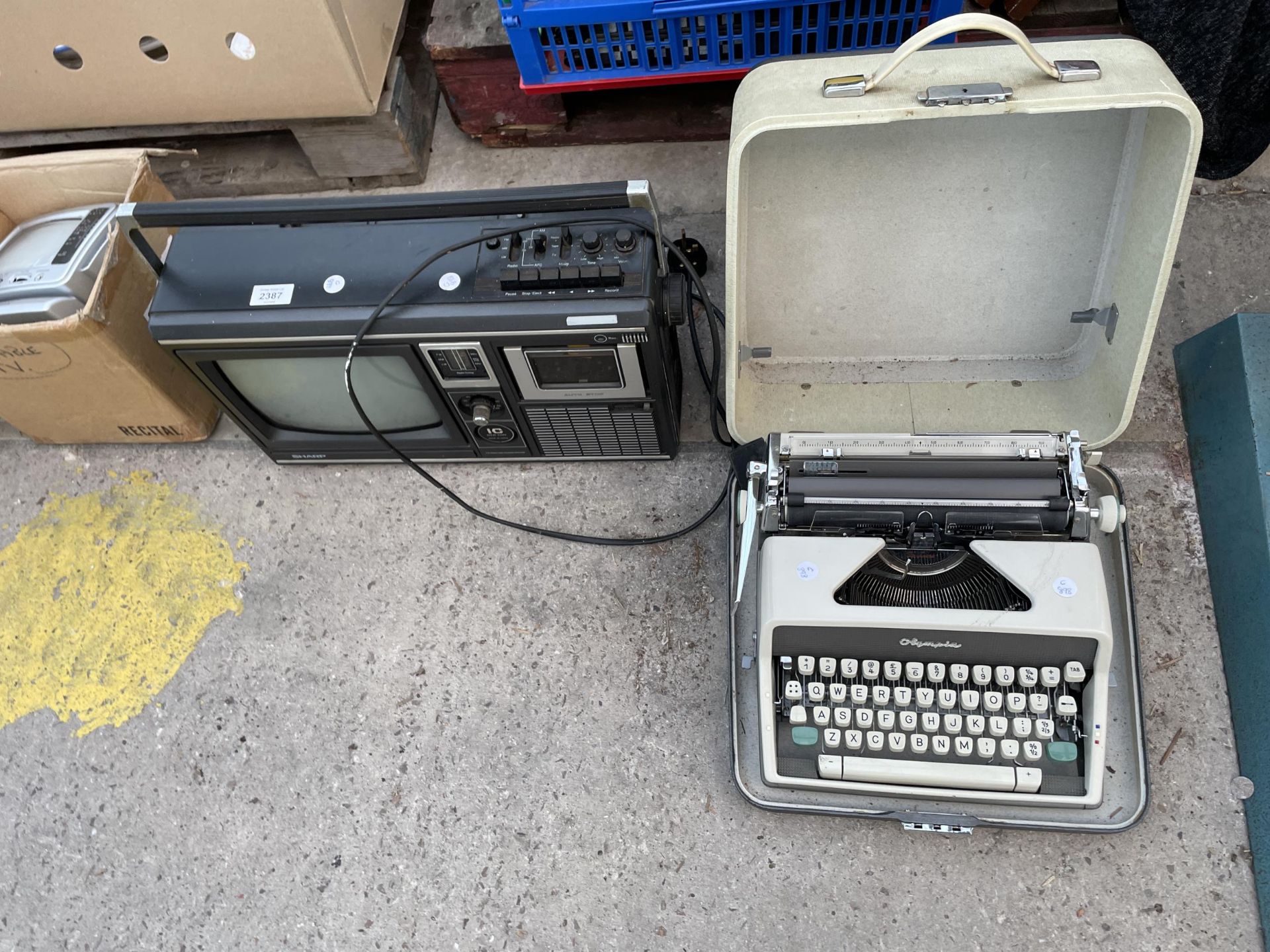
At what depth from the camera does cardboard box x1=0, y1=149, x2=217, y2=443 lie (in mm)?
1811

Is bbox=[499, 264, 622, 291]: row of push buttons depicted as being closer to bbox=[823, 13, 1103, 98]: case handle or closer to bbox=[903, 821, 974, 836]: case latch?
bbox=[823, 13, 1103, 98]: case handle

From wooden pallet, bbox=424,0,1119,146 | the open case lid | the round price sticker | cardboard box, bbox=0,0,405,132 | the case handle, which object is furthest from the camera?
wooden pallet, bbox=424,0,1119,146

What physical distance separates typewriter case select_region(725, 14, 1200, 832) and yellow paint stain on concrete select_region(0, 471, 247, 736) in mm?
1306

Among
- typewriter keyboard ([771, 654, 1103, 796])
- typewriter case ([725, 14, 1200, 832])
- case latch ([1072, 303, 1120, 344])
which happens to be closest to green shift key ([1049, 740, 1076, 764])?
typewriter keyboard ([771, 654, 1103, 796])

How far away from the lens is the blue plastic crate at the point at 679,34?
6.38 feet

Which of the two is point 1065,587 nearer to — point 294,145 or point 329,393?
point 329,393

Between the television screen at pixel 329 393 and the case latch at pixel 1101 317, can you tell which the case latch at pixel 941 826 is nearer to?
the case latch at pixel 1101 317

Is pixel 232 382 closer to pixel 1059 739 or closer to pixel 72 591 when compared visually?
pixel 72 591

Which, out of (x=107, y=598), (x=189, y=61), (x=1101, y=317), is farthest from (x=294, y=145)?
(x=1101, y=317)

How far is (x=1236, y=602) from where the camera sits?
5.44ft

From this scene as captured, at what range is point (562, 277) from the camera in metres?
1.52

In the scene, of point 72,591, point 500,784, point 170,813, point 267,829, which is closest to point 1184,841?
point 500,784

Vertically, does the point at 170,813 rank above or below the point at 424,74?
below

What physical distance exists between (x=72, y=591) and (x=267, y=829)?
81 cm
